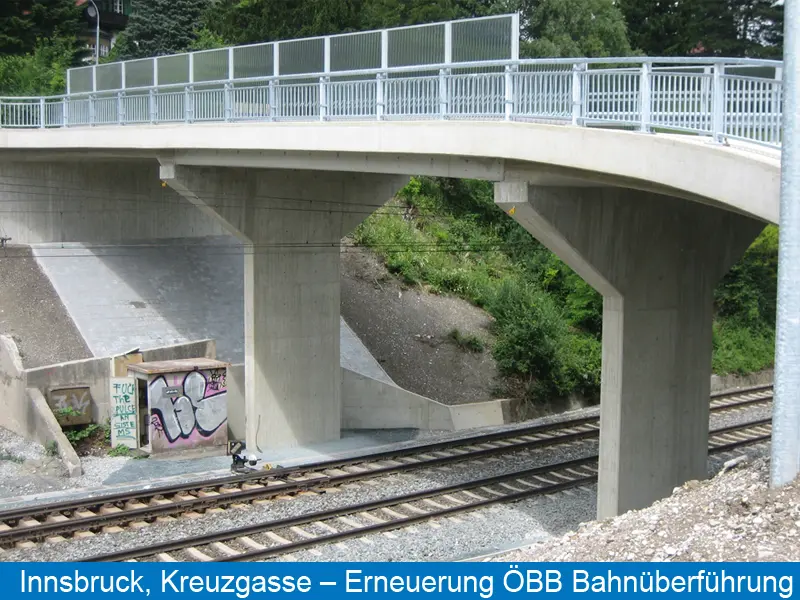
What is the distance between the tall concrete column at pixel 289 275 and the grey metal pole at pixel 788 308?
1327 cm

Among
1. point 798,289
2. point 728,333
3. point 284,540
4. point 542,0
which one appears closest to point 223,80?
point 284,540

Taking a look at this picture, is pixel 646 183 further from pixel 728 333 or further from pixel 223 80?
pixel 728 333

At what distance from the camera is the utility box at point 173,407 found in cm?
2067

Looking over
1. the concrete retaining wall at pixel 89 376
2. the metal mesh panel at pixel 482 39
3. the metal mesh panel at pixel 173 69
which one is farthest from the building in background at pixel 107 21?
the metal mesh panel at pixel 482 39

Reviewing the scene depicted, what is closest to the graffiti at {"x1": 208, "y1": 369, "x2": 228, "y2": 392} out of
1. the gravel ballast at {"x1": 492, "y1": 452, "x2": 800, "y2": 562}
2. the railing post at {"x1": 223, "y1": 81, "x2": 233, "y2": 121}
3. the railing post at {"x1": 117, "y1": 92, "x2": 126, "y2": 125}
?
the railing post at {"x1": 117, "y1": 92, "x2": 126, "y2": 125}

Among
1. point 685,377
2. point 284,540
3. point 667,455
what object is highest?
point 685,377

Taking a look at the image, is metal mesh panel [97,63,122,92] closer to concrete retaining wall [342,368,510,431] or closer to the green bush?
concrete retaining wall [342,368,510,431]

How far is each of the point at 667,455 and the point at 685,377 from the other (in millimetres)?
1177

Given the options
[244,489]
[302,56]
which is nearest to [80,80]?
[302,56]

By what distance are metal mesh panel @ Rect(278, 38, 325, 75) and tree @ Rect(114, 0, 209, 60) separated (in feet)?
91.9

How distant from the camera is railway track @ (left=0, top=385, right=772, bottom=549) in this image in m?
15.5

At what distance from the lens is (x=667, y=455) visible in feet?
50.5

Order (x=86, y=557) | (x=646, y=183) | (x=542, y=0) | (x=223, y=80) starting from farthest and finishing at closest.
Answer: (x=542, y=0), (x=223, y=80), (x=86, y=557), (x=646, y=183)

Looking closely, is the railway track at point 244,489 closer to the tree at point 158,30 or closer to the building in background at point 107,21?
the tree at point 158,30
